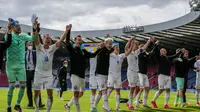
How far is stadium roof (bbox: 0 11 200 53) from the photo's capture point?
44312 millimetres

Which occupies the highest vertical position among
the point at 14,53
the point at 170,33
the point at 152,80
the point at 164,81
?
the point at 170,33

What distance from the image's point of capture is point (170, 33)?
48719mm

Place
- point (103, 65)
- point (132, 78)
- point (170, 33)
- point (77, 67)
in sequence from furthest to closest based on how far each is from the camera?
point (170, 33) → point (132, 78) → point (103, 65) → point (77, 67)

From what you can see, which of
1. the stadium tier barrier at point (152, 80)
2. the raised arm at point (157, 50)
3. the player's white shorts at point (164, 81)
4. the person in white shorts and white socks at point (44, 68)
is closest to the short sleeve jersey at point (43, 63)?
the person in white shorts and white socks at point (44, 68)

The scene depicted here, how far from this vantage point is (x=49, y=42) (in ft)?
30.1

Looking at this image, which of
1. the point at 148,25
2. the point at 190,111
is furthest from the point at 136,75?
the point at 148,25

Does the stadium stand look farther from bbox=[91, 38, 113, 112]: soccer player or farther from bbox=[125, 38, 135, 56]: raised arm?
bbox=[91, 38, 113, 112]: soccer player

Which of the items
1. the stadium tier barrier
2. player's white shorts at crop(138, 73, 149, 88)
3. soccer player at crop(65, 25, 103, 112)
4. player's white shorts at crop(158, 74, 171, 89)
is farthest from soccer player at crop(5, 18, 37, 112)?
the stadium tier barrier

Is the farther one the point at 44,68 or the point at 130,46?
the point at 130,46

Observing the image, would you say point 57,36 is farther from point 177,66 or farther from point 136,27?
point 177,66

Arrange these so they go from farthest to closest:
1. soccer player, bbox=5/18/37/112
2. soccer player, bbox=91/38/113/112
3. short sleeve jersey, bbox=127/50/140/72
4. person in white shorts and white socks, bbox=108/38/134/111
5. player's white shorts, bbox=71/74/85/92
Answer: short sleeve jersey, bbox=127/50/140/72, person in white shorts and white socks, bbox=108/38/134/111, soccer player, bbox=91/38/113/112, player's white shorts, bbox=71/74/85/92, soccer player, bbox=5/18/37/112

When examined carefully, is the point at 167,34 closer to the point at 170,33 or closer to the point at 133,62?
the point at 170,33

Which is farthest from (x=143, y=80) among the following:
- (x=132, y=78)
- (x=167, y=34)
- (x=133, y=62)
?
(x=167, y=34)

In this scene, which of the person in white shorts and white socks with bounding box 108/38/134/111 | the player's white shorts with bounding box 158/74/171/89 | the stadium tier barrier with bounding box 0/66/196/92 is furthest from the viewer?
the stadium tier barrier with bounding box 0/66/196/92
